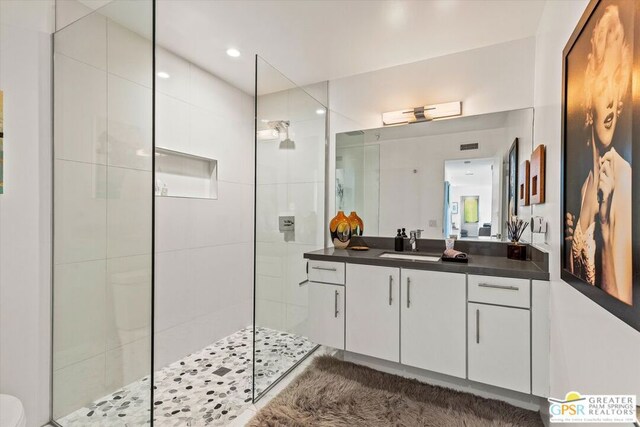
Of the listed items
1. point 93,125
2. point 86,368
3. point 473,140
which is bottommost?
point 86,368

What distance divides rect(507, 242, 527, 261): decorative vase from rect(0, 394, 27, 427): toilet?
284cm

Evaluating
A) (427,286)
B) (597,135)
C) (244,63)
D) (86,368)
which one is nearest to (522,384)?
(427,286)

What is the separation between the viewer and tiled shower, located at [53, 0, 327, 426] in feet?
4.59

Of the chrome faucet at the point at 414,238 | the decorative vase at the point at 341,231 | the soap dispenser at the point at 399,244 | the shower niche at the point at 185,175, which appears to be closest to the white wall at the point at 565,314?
the chrome faucet at the point at 414,238

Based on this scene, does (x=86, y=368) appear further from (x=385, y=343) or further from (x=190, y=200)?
(x=385, y=343)

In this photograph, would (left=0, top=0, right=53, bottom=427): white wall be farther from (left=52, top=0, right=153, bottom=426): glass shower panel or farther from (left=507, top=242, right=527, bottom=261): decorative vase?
(left=507, top=242, right=527, bottom=261): decorative vase

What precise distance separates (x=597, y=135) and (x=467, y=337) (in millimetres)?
1393

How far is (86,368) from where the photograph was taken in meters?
1.59

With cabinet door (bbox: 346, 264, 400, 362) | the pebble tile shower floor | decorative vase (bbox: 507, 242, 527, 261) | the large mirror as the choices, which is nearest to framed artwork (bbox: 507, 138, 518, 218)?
the large mirror

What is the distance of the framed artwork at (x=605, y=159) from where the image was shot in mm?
681

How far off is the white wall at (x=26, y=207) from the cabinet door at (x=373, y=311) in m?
1.88

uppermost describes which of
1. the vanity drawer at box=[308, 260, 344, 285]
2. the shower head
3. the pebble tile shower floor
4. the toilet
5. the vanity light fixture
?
the vanity light fixture

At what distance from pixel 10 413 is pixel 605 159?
247 cm

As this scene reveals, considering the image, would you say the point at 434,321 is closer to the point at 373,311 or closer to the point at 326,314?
the point at 373,311
